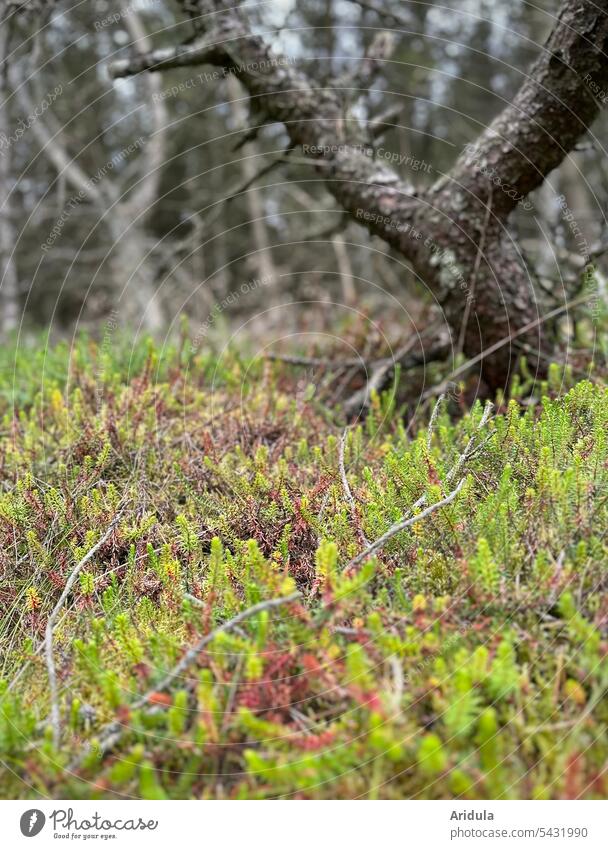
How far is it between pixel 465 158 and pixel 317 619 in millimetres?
3187

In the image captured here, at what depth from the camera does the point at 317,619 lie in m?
2.03

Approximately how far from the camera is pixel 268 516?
2703mm

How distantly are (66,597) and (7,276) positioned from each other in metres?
8.45

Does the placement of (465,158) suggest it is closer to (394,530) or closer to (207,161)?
(394,530)

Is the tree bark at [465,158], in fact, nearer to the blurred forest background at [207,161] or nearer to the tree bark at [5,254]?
the blurred forest background at [207,161]

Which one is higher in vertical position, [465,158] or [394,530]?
[465,158]

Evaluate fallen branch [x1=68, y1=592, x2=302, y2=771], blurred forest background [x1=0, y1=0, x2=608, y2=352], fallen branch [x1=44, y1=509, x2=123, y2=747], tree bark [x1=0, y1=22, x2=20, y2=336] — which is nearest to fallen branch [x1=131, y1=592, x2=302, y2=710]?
fallen branch [x1=68, y1=592, x2=302, y2=771]

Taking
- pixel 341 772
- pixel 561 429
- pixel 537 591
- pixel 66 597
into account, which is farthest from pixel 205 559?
pixel 561 429

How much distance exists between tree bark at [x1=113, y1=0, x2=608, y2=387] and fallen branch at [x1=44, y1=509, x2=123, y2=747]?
2.64m

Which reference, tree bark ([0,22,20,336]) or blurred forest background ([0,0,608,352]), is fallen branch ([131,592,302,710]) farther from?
tree bark ([0,22,20,336])

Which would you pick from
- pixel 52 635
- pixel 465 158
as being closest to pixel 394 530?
pixel 52 635

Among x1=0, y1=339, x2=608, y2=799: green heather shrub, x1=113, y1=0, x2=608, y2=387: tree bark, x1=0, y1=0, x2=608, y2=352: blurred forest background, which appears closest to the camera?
x1=0, y1=339, x2=608, y2=799: green heather shrub

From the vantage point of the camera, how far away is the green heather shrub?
167 cm

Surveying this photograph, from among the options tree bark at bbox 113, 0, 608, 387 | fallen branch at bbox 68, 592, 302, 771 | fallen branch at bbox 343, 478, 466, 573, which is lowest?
fallen branch at bbox 68, 592, 302, 771
